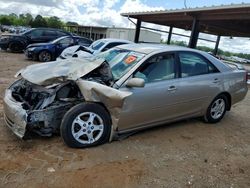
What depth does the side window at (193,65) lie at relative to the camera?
4957 mm

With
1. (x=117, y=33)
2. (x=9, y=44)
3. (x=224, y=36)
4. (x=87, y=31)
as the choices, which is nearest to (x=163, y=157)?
(x=9, y=44)

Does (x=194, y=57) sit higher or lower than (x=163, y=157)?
higher

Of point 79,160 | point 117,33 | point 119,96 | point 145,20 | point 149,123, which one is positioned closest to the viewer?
point 79,160

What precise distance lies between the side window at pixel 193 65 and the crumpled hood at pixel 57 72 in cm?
148

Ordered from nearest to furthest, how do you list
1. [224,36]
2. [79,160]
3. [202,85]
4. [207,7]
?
[79,160] → [202,85] → [207,7] → [224,36]

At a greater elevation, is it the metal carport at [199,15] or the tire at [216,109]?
the metal carport at [199,15]

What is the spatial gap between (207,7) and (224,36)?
12402 millimetres

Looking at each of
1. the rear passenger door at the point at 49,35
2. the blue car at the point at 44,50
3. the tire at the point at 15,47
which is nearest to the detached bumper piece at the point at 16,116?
the blue car at the point at 44,50

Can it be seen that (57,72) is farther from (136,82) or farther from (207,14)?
(207,14)

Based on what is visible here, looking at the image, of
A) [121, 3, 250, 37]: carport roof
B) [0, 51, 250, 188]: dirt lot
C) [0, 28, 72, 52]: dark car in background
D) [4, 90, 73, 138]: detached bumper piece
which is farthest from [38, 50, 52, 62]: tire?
[4, 90, 73, 138]: detached bumper piece

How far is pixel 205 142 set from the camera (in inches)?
187

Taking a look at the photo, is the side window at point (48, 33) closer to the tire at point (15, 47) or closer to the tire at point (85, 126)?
the tire at point (15, 47)

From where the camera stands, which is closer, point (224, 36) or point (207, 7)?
point (207, 7)

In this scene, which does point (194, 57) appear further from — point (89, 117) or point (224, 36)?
point (224, 36)
